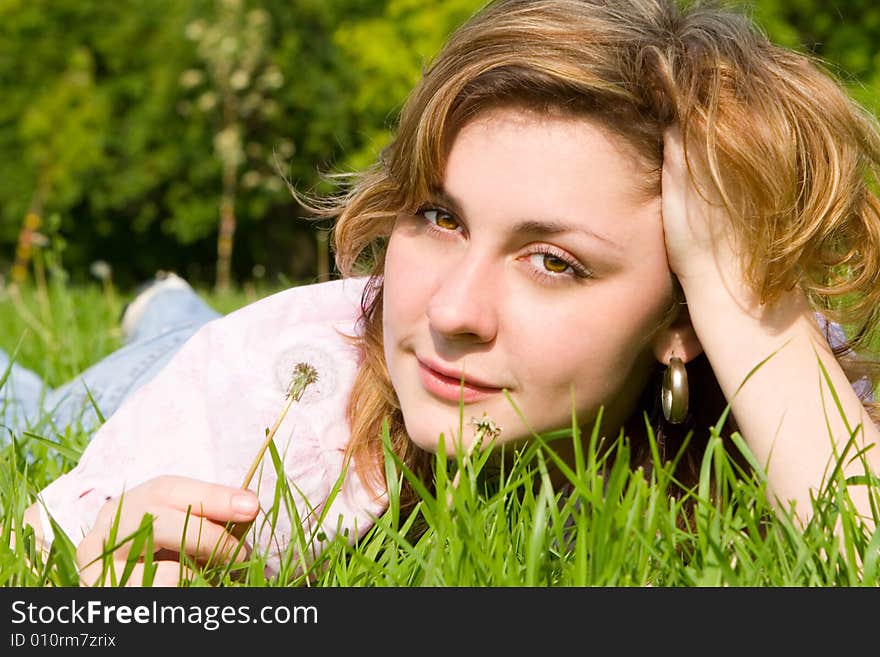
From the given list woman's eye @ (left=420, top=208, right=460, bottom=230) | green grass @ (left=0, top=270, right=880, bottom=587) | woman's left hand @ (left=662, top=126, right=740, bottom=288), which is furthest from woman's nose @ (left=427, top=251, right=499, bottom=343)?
woman's left hand @ (left=662, top=126, right=740, bottom=288)

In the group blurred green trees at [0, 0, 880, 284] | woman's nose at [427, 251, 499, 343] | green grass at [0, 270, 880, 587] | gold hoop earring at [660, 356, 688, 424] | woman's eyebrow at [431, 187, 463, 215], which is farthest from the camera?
blurred green trees at [0, 0, 880, 284]

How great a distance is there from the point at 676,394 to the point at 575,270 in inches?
12.6

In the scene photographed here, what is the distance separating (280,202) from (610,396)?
37.3 ft

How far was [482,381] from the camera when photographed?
1934 mm

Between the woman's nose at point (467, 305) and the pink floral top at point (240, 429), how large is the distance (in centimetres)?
39

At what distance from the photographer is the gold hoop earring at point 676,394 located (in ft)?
6.82

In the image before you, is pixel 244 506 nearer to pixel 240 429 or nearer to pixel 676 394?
pixel 240 429

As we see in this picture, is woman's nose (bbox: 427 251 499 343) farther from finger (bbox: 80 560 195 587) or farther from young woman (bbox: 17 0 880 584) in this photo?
finger (bbox: 80 560 195 587)

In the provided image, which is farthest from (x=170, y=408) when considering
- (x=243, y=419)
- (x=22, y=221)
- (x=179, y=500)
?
(x=22, y=221)

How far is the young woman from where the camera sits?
1.92 meters

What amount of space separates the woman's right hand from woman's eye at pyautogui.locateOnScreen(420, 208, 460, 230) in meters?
0.58

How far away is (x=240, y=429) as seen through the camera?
7.32 ft

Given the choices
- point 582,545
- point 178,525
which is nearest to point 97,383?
point 178,525
